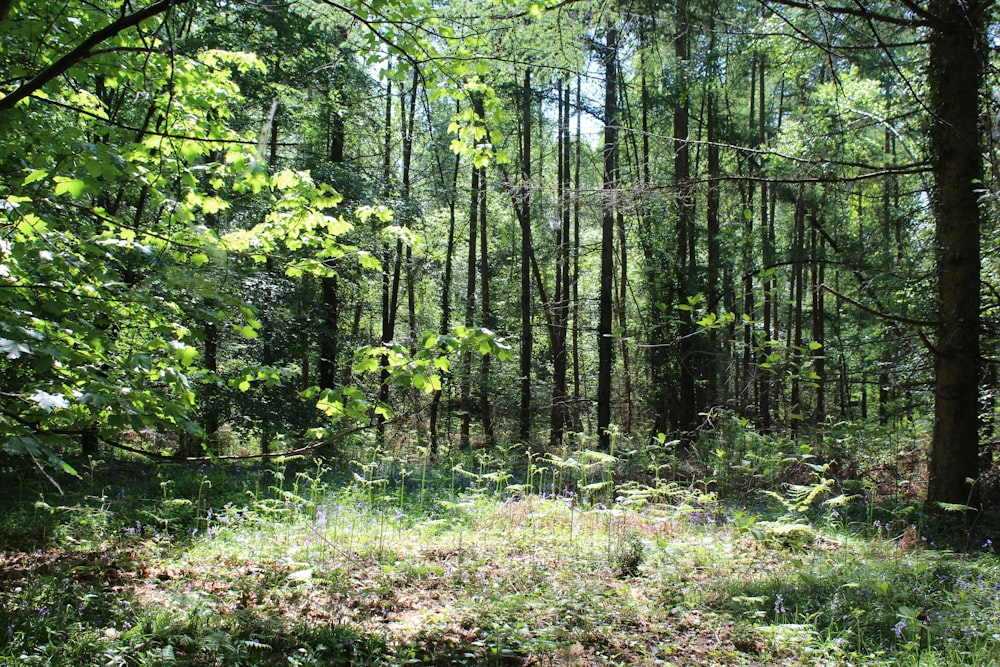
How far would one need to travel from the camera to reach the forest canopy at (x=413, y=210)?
2.81 metres

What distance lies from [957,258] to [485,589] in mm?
4975

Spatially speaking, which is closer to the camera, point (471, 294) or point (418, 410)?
point (418, 410)

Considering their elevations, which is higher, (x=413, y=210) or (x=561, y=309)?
(x=413, y=210)

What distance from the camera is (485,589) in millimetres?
4051

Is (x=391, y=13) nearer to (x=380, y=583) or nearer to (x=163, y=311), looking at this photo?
(x=163, y=311)

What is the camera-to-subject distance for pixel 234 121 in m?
10.5

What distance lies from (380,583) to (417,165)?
1901 cm

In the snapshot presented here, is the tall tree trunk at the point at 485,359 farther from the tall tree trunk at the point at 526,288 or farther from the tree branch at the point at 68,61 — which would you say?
the tree branch at the point at 68,61

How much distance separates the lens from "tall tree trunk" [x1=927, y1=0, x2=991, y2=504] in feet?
17.1

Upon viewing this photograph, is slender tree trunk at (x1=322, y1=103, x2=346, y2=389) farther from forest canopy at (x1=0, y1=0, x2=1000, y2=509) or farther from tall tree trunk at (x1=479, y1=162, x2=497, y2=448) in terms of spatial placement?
tall tree trunk at (x1=479, y1=162, x2=497, y2=448)

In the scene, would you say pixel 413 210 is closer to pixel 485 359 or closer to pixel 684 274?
pixel 485 359

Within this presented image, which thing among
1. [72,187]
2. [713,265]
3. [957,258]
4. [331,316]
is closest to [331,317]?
[331,316]

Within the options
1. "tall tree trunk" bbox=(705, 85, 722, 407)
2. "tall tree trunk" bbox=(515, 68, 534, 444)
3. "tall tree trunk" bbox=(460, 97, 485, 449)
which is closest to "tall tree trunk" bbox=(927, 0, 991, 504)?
"tall tree trunk" bbox=(705, 85, 722, 407)

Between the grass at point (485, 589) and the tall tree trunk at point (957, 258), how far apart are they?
767 mm
